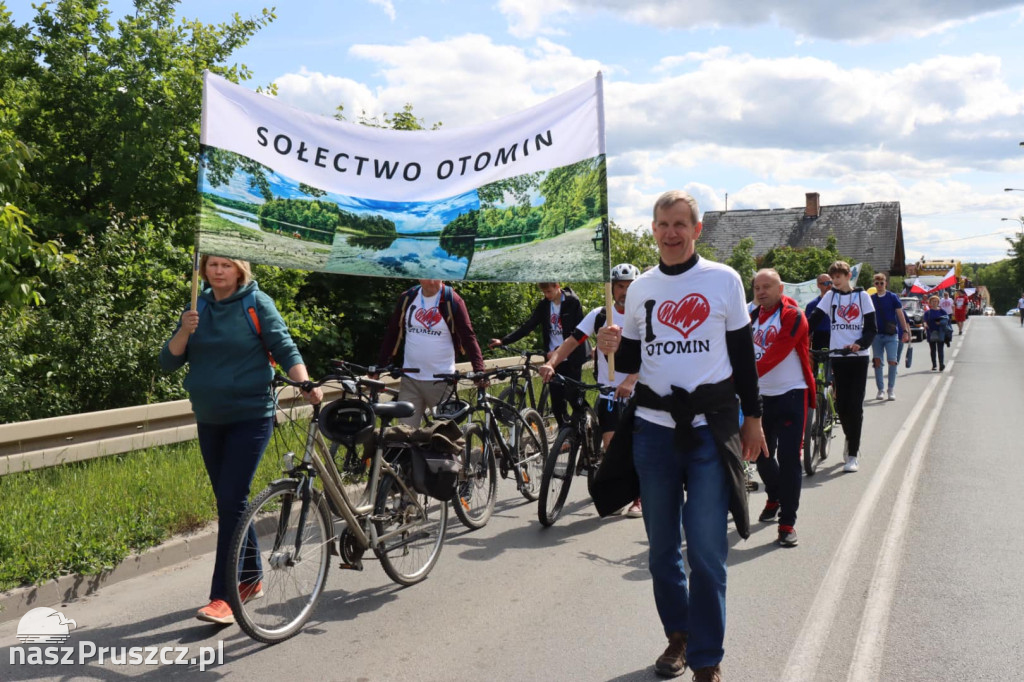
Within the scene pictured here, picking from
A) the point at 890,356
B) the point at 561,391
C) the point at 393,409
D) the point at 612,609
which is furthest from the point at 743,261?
the point at 393,409

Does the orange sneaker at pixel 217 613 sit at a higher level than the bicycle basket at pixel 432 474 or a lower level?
lower

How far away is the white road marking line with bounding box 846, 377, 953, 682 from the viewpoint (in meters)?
4.57

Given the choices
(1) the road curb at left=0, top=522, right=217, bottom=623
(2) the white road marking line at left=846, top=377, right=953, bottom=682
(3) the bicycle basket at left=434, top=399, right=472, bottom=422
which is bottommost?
(2) the white road marking line at left=846, top=377, right=953, bottom=682

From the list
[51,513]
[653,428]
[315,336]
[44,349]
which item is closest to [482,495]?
[51,513]

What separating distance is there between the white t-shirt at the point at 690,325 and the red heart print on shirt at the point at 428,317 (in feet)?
12.4

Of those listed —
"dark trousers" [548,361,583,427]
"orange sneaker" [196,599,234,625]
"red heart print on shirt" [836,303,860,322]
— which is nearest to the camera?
"orange sneaker" [196,599,234,625]

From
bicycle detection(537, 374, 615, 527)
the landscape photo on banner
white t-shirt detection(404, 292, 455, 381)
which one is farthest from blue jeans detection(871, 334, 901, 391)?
the landscape photo on banner

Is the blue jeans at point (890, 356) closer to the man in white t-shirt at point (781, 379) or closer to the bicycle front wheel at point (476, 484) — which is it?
the man in white t-shirt at point (781, 379)

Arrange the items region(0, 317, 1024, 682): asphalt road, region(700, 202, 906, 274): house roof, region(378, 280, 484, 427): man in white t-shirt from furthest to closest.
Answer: region(700, 202, 906, 274): house roof, region(378, 280, 484, 427): man in white t-shirt, region(0, 317, 1024, 682): asphalt road

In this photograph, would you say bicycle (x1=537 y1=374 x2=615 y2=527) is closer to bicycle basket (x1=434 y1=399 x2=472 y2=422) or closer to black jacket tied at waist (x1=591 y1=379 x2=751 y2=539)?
bicycle basket (x1=434 y1=399 x2=472 y2=422)

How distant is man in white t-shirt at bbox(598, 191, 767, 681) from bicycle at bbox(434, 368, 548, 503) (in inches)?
117

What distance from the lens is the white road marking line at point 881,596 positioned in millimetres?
4574

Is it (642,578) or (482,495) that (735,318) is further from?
(482,495)

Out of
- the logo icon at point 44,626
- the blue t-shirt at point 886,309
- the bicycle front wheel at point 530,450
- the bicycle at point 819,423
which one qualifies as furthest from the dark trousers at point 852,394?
the logo icon at point 44,626
